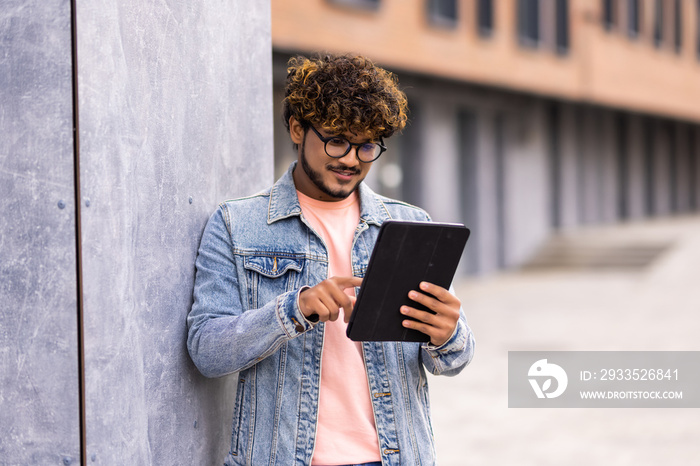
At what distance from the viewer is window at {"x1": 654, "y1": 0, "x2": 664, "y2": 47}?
25102 mm

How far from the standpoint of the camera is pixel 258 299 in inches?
94.5

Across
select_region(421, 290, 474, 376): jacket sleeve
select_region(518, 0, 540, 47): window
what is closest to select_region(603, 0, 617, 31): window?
select_region(518, 0, 540, 47): window

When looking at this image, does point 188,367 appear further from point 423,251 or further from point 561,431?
point 561,431

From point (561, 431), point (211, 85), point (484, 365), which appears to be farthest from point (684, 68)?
point (211, 85)

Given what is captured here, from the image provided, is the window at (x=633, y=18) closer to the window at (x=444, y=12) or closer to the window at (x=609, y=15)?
the window at (x=609, y=15)

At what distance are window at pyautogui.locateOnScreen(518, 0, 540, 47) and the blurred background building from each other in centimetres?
3

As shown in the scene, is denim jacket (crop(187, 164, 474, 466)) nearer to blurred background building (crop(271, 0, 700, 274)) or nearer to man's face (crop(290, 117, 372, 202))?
man's face (crop(290, 117, 372, 202))

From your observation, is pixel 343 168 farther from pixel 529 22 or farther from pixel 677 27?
pixel 677 27

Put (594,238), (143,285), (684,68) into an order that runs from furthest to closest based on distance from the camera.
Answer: (684,68) → (594,238) → (143,285)

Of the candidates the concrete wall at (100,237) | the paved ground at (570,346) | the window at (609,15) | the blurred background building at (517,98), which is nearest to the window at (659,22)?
the blurred background building at (517,98)

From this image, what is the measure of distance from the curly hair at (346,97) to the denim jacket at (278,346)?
10.7 inches

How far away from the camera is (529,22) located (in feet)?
62.5

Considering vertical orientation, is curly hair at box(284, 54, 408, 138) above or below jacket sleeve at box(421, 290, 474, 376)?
above

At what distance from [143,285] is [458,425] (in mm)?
4968
